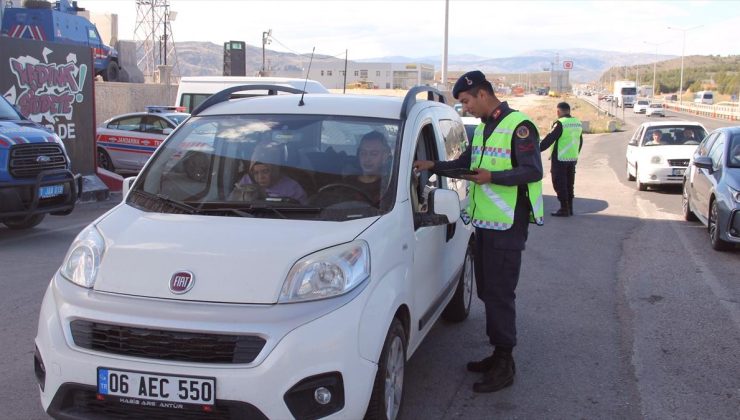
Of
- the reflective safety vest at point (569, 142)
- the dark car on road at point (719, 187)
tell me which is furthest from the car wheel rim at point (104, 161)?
the dark car on road at point (719, 187)

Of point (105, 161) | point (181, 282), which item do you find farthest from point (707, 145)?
point (105, 161)

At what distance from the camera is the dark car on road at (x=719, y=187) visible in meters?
8.88

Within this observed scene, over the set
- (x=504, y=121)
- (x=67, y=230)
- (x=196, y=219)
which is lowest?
(x=67, y=230)

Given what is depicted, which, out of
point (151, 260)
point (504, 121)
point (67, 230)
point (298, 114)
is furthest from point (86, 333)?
point (67, 230)

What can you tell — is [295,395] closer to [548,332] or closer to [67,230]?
[548,332]

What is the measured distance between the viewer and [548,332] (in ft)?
20.0

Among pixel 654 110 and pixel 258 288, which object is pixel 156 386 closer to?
pixel 258 288

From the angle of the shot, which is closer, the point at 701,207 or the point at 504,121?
the point at 504,121

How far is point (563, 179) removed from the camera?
12.1 meters

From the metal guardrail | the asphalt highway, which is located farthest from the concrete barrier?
the metal guardrail

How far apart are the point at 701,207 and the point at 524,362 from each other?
6.17 metres

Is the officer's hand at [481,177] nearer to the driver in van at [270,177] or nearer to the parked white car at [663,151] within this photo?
the driver in van at [270,177]

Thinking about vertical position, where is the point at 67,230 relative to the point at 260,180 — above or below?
below

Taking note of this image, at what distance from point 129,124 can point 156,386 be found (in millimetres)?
15655
